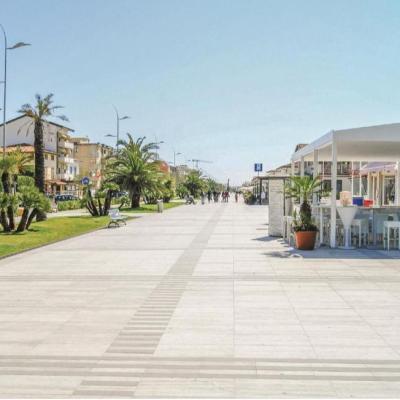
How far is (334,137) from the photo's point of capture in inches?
606

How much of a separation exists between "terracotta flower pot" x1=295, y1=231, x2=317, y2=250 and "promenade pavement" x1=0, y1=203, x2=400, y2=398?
1.86 m

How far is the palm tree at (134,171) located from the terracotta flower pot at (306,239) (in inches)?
1202

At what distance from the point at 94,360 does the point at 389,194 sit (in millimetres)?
39023

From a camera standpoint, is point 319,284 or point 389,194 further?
point 389,194

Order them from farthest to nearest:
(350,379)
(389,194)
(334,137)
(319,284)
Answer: (389,194) → (334,137) → (319,284) → (350,379)

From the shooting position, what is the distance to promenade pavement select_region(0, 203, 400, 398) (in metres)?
4.76

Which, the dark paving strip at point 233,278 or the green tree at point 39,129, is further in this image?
the green tree at point 39,129

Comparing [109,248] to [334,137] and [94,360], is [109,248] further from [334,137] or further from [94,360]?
[94,360]

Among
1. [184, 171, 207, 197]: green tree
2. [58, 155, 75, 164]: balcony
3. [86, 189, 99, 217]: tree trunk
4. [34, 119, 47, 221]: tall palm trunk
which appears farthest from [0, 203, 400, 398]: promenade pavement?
[58, 155, 75, 164]: balcony

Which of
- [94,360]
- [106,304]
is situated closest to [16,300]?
[106,304]

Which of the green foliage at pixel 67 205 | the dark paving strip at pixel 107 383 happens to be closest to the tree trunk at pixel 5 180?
the dark paving strip at pixel 107 383

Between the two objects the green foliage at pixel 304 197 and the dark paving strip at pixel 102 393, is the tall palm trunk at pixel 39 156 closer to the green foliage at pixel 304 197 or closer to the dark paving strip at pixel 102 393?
the green foliage at pixel 304 197

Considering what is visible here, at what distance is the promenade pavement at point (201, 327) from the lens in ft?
15.6

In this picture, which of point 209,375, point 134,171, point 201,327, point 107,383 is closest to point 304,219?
point 201,327
